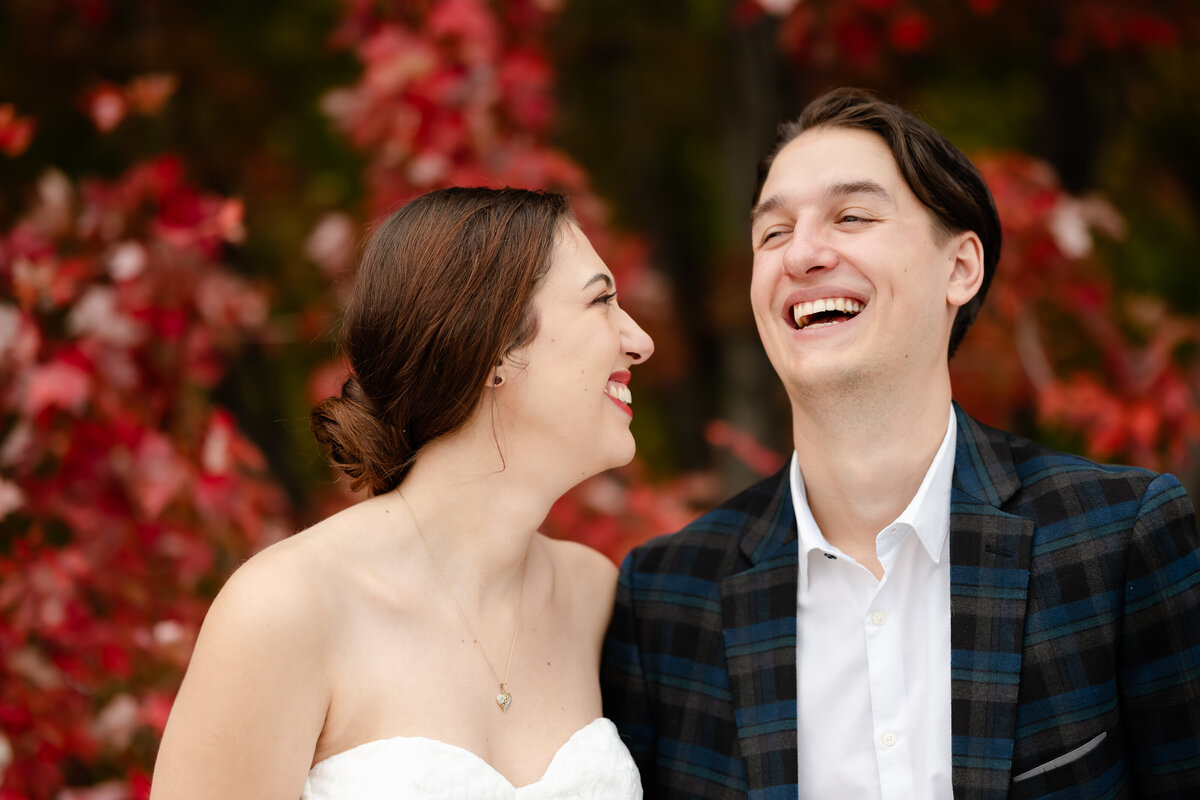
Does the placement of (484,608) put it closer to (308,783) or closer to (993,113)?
(308,783)

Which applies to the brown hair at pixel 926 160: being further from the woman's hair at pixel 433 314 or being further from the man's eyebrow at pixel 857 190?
the woman's hair at pixel 433 314

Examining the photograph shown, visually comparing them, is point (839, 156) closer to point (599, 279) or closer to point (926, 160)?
point (926, 160)

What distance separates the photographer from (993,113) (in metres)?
6.63

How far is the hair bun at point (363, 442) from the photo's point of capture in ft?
8.38

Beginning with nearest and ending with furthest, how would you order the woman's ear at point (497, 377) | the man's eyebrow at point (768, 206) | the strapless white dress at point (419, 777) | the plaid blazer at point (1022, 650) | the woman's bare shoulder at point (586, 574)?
the strapless white dress at point (419, 777), the plaid blazer at point (1022, 650), the woman's ear at point (497, 377), the man's eyebrow at point (768, 206), the woman's bare shoulder at point (586, 574)

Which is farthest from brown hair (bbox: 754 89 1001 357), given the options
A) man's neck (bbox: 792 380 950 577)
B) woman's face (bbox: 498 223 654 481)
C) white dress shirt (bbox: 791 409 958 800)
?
woman's face (bbox: 498 223 654 481)

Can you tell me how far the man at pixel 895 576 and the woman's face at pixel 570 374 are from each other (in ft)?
1.28

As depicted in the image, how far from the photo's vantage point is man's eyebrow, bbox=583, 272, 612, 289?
2569 mm

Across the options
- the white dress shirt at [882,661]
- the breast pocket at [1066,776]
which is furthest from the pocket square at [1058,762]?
the white dress shirt at [882,661]

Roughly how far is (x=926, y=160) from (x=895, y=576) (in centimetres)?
97

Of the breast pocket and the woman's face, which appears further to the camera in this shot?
the woman's face

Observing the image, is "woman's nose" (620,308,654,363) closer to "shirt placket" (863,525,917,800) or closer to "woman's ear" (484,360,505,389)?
"woman's ear" (484,360,505,389)

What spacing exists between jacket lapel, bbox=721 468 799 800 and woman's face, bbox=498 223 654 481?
391mm

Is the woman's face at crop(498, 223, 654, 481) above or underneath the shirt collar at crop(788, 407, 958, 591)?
above
